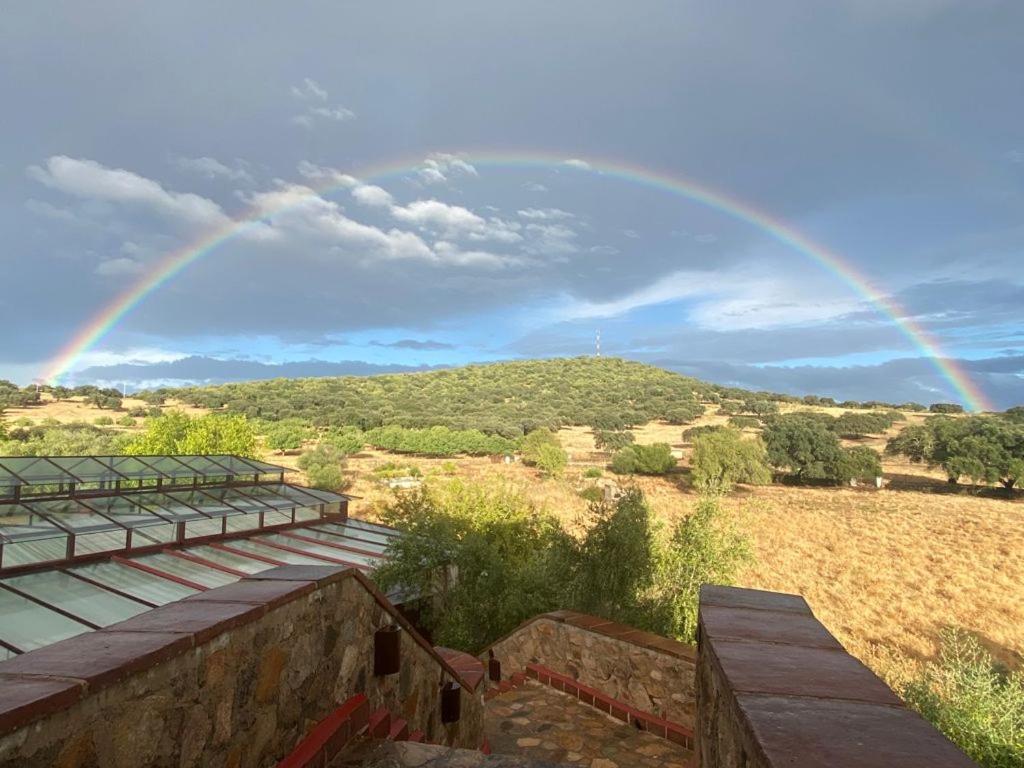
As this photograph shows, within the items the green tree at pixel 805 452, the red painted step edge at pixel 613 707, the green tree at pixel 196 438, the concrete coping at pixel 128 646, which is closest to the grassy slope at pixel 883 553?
the green tree at pixel 805 452

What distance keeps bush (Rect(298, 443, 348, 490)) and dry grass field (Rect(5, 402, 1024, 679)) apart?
1.15 metres

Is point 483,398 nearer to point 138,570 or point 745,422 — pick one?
point 745,422

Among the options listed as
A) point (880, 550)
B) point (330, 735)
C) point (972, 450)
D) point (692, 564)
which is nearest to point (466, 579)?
point (692, 564)

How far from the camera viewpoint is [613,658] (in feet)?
28.1

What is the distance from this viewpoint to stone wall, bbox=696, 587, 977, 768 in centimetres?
174

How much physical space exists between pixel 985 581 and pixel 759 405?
58.3 meters

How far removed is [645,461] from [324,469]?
23.9 metres

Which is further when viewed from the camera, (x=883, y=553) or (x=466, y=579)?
(x=883, y=553)

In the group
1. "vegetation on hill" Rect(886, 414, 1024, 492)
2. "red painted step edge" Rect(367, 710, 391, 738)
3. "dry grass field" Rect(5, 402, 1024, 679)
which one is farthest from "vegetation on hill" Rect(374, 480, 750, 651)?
"vegetation on hill" Rect(886, 414, 1024, 492)

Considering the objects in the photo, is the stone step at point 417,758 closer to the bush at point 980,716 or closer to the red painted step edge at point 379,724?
the red painted step edge at point 379,724

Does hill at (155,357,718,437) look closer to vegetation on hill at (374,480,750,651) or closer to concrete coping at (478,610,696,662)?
vegetation on hill at (374,480,750,651)

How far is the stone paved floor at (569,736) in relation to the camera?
6988mm

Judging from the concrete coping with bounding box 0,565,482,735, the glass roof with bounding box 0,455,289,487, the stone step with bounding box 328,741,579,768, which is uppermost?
the concrete coping with bounding box 0,565,482,735

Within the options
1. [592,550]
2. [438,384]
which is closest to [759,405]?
[438,384]
